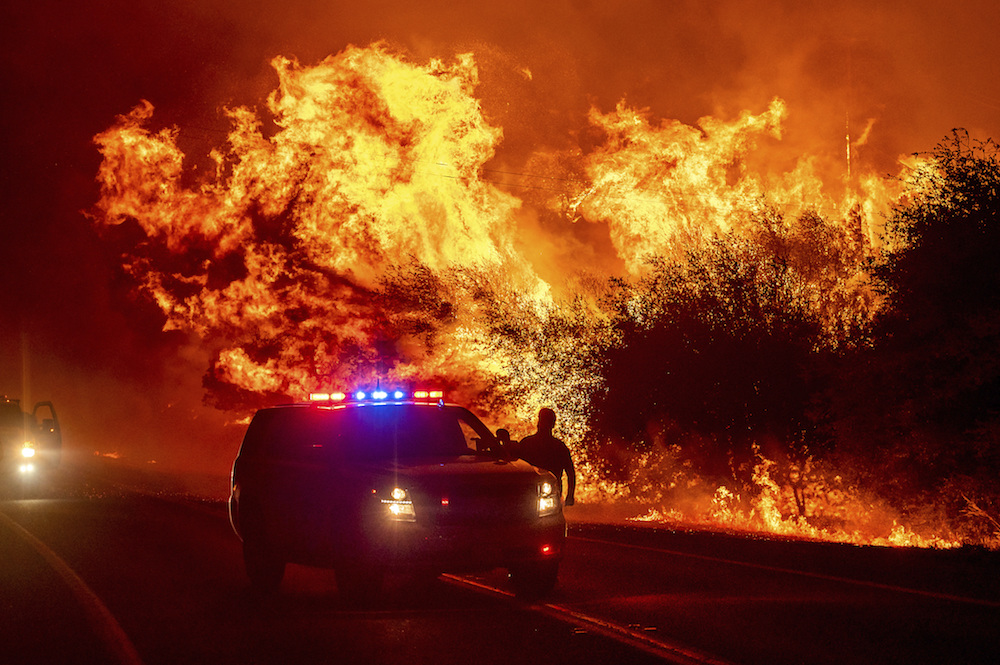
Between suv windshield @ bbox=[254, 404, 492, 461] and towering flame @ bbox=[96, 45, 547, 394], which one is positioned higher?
towering flame @ bbox=[96, 45, 547, 394]

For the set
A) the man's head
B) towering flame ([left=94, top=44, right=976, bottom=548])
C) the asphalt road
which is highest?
towering flame ([left=94, top=44, right=976, bottom=548])

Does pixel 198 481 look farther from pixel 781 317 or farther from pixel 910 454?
pixel 910 454

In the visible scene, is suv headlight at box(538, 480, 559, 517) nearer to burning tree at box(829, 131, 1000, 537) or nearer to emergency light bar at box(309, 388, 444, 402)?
emergency light bar at box(309, 388, 444, 402)

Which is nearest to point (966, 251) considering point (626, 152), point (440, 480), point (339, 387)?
point (440, 480)

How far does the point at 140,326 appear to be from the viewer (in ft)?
197

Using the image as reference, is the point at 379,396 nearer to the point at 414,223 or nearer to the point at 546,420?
the point at 546,420

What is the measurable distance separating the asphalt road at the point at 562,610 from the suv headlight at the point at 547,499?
77 cm

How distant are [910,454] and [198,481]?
77.6 feet

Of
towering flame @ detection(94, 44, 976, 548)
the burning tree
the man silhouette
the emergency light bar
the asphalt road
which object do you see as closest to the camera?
the asphalt road

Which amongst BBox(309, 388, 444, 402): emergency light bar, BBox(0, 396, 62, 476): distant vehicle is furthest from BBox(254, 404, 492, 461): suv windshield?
BBox(0, 396, 62, 476): distant vehicle

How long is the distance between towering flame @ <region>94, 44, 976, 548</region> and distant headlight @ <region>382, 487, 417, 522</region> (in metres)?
18.1

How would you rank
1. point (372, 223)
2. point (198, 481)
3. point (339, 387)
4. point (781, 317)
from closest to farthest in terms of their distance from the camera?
point (781, 317) < point (198, 481) < point (372, 223) < point (339, 387)

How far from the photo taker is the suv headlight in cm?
1109

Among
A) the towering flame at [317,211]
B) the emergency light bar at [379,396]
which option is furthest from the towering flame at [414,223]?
the emergency light bar at [379,396]
